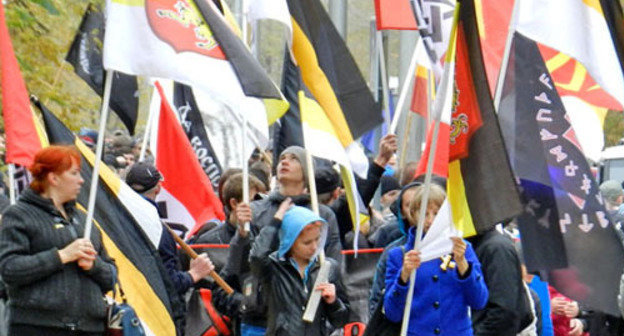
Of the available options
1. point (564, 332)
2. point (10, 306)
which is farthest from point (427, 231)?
point (564, 332)

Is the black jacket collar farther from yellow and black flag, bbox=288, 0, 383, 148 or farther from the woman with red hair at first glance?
yellow and black flag, bbox=288, 0, 383, 148

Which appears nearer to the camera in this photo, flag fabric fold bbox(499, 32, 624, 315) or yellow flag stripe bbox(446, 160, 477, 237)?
yellow flag stripe bbox(446, 160, 477, 237)

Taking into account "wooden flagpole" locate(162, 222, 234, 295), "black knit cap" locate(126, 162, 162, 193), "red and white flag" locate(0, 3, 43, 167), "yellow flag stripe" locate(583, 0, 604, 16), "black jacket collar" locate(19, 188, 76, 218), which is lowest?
"wooden flagpole" locate(162, 222, 234, 295)

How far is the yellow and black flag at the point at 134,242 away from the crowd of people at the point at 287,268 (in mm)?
367

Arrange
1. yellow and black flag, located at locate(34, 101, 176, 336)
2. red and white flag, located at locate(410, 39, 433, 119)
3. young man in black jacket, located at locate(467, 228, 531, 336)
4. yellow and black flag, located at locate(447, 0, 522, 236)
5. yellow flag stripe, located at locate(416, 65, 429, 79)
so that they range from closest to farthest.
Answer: yellow and black flag, located at locate(447, 0, 522, 236) → young man in black jacket, located at locate(467, 228, 531, 336) → yellow and black flag, located at locate(34, 101, 176, 336) → red and white flag, located at locate(410, 39, 433, 119) → yellow flag stripe, located at locate(416, 65, 429, 79)

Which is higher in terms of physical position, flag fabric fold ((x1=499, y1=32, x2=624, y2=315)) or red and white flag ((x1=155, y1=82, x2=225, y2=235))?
flag fabric fold ((x1=499, y1=32, x2=624, y2=315))

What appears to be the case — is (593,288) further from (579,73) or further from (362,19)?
(362,19)

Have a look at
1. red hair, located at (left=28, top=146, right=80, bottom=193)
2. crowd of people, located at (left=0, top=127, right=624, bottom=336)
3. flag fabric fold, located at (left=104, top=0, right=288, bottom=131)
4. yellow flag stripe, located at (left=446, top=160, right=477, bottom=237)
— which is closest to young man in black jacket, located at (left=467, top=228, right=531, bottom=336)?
crowd of people, located at (left=0, top=127, right=624, bottom=336)

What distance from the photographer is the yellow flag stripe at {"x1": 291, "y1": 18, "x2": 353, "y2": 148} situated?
418 inches

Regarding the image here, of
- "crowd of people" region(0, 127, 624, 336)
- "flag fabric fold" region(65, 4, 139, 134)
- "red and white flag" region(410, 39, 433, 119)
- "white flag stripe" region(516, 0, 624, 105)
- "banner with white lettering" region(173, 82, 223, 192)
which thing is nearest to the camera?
"crowd of people" region(0, 127, 624, 336)

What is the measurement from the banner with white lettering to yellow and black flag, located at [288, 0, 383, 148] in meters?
3.56

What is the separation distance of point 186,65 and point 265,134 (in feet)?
4.71

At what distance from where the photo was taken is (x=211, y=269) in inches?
403

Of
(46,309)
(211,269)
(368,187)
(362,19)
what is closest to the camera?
(46,309)
